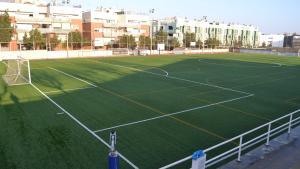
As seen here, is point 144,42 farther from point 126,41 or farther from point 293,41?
point 293,41

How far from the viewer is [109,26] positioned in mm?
89188

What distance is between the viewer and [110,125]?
1585 centimetres

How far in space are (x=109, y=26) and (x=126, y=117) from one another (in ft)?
248

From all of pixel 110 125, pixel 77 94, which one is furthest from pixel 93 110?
pixel 77 94

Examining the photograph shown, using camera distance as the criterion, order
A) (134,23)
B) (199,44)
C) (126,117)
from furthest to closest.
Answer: (199,44)
(134,23)
(126,117)

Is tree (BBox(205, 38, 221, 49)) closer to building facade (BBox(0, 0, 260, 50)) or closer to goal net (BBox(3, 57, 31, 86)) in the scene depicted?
building facade (BBox(0, 0, 260, 50))

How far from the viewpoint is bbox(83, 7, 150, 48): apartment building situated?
283 ft

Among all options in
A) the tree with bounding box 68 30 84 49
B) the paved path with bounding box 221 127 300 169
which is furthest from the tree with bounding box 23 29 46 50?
the paved path with bounding box 221 127 300 169

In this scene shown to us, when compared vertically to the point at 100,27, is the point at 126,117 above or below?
below

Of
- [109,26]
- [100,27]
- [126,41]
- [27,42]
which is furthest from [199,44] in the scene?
[27,42]

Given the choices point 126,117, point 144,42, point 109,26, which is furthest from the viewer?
point 109,26

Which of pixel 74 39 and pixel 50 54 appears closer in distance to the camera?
pixel 50 54

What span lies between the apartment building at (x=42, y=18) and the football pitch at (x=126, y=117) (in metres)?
47.6

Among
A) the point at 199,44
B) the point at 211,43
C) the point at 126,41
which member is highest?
the point at 211,43
